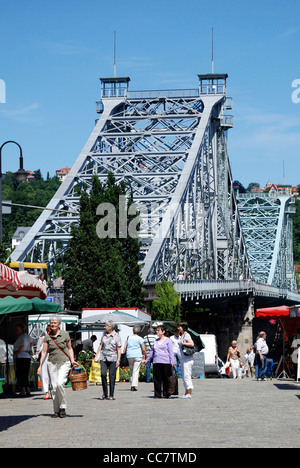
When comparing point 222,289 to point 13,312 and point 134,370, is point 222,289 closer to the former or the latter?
point 134,370

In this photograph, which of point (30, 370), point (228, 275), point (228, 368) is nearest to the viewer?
point (30, 370)

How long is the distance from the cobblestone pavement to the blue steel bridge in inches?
1348

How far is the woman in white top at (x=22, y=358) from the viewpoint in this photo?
24.2 metres

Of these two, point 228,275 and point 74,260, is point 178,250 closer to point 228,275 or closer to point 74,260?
point 74,260

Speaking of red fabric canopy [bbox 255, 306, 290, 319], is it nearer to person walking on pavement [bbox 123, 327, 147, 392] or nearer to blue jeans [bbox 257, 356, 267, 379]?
blue jeans [bbox 257, 356, 267, 379]

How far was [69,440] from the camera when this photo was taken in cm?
1351

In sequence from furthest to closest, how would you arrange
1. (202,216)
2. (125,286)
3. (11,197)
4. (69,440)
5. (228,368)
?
(11,197)
(202,216)
(125,286)
(228,368)
(69,440)

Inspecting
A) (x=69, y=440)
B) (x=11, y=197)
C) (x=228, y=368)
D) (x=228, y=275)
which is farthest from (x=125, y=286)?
(x=11, y=197)

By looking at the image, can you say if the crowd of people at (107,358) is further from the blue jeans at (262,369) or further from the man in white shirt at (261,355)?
the blue jeans at (262,369)

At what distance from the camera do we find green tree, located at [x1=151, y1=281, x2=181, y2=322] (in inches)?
2143

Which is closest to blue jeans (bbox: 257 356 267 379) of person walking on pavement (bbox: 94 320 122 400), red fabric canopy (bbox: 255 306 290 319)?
red fabric canopy (bbox: 255 306 290 319)

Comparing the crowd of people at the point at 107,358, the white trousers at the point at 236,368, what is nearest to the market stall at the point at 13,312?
the crowd of people at the point at 107,358

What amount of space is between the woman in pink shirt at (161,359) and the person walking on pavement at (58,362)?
4750 millimetres

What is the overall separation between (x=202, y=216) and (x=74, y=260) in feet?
111
